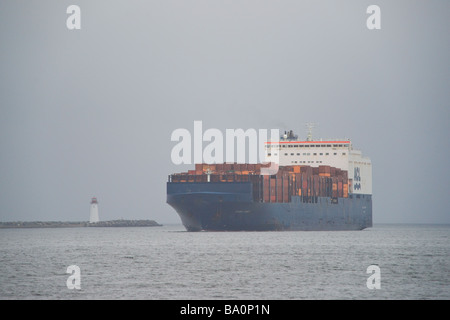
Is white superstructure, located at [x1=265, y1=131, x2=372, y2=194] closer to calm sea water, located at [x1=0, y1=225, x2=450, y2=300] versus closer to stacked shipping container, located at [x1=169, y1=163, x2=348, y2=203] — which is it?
stacked shipping container, located at [x1=169, y1=163, x2=348, y2=203]

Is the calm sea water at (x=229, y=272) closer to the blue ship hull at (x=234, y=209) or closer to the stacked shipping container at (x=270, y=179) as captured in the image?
the blue ship hull at (x=234, y=209)

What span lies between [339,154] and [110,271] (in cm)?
5834

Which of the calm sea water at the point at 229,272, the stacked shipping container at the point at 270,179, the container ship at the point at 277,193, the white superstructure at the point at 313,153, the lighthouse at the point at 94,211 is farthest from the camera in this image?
the lighthouse at the point at 94,211

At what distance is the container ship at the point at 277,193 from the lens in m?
75.2

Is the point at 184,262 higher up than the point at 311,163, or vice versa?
the point at 311,163

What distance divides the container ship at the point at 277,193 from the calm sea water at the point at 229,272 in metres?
14.4

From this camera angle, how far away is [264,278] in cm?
3800

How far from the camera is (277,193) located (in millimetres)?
78875

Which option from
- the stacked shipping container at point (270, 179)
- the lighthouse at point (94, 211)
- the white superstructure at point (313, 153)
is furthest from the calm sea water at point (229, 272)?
the lighthouse at point (94, 211)

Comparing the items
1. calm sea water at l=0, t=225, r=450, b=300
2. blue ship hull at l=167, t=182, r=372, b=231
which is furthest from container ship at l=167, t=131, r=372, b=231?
calm sea water at l=0, t=225, r=450, b=300

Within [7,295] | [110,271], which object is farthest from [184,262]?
[7,295]

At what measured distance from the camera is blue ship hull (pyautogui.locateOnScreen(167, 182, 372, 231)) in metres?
74.7

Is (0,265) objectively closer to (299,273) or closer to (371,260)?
(299,273)

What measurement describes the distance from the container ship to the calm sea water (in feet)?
47.4
